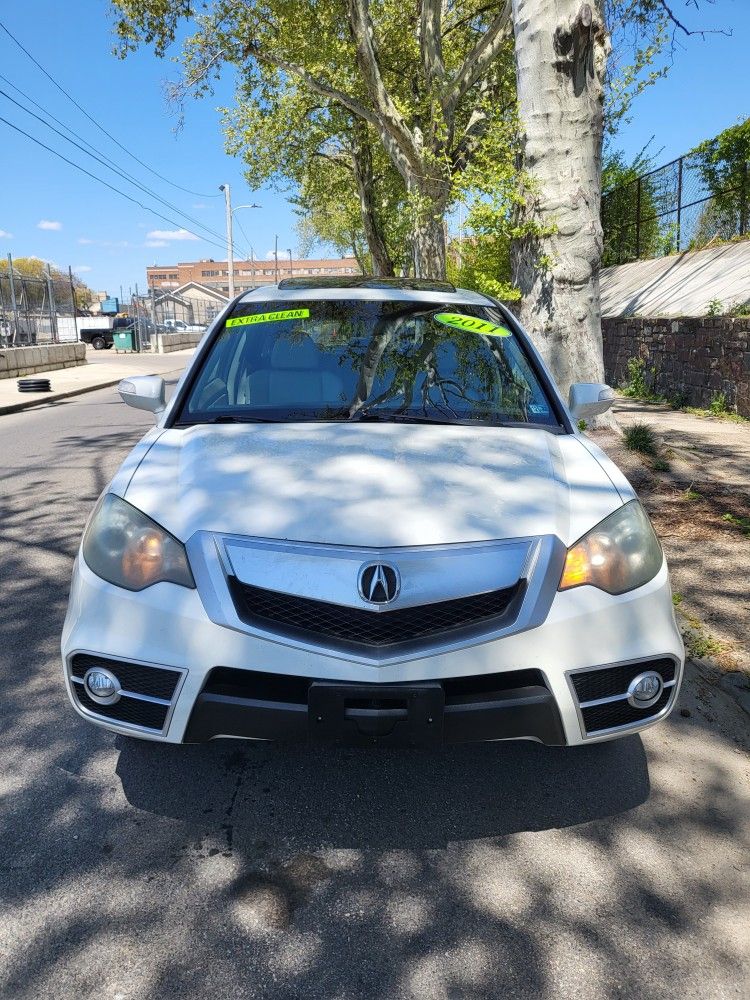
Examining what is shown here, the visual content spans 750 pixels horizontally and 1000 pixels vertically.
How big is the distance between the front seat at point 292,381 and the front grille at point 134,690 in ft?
4.79

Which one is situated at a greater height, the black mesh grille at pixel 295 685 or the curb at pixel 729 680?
the black mesh grille at pixel 295 685

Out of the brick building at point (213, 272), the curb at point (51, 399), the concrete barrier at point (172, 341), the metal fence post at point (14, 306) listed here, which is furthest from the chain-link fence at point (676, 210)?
the brick building at point (213, 272)

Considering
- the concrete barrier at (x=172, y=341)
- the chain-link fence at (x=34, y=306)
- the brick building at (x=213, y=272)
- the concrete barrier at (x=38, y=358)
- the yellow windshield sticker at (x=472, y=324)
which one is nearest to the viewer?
the yellow windshield sticker at (x=472, y=324)

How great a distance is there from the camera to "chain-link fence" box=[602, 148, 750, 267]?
1408cm

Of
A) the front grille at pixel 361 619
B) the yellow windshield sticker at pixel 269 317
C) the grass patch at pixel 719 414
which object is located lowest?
the grass patch at pixel 719 414

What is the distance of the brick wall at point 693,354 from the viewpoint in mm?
10297

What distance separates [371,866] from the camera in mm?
2324

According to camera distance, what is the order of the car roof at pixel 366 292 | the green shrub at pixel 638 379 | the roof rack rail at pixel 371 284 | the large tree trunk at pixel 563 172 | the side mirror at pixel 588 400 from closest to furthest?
the side mirror at pixel 588 400, the car roof at pixel 366 292, the roof rack rail at pixel 371 284, the large tree trunk at pixel 563 172, the green shrub at pixel 638 379

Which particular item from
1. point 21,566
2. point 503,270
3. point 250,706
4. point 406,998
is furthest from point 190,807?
point 503,270

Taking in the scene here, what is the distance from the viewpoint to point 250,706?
2.20m

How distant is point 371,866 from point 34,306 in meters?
25.6

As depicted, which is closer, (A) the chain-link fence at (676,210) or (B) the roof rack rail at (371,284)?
(B) the roof rack rail at (371,284)

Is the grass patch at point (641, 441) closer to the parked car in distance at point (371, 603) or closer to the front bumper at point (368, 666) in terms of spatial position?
the parked car in distance at point (371, 603)

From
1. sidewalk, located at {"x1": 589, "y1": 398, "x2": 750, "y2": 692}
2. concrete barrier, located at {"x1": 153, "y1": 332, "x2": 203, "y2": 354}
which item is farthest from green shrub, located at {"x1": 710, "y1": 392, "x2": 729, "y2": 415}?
concrete barrier, located at {"x1": 153, "y1": 332, "x2": 203, "y2": 354}
